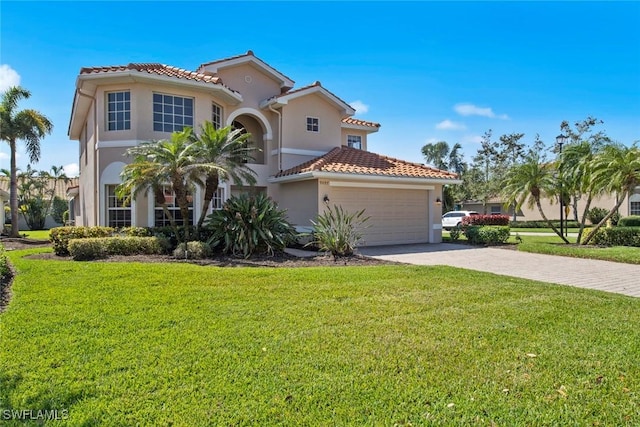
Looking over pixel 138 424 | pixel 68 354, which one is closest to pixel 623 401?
pixel 138 424

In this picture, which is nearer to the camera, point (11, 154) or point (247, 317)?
point (247, 317)

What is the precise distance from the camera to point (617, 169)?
15.8m

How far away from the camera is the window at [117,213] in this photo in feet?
51.2

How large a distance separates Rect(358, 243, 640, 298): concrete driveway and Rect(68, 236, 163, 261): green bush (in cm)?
768

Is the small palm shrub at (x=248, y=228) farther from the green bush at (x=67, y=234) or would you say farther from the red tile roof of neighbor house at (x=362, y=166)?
the green bush at (x=67, y=234)

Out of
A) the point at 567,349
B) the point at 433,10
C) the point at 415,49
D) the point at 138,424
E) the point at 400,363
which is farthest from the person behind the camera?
the point at 415,49

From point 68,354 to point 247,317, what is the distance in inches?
90.4

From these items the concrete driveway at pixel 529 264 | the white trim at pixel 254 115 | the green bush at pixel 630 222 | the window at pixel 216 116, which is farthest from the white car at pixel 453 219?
the window at pixel 216 116

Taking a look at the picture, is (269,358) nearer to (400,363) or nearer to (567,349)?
(400,363)

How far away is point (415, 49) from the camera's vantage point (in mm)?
13875

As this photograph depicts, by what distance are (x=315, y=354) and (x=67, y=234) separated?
37.6ft

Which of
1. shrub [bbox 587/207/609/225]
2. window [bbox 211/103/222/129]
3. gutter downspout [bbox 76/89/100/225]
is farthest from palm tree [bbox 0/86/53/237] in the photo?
shrub [bbox 587/207/609/225]

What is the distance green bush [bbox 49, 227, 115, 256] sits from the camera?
12469 mm

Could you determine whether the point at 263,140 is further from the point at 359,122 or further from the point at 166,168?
the point at 166,168
